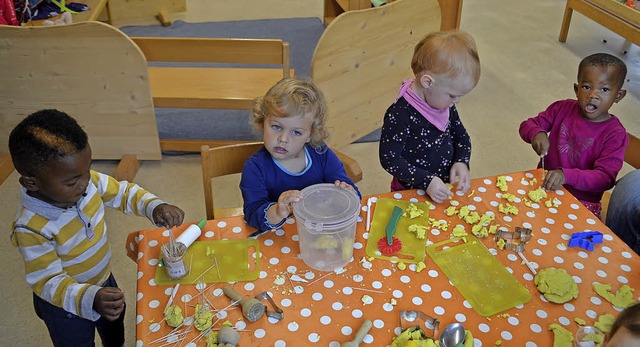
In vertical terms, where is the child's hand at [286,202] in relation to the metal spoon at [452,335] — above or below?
above

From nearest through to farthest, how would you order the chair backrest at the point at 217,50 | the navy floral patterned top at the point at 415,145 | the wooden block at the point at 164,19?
the navy floral patterned top at the point at 415,145 → the chair backrest at the point at 217,50 → the wooden block at the point at 164,19

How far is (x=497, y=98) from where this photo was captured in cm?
359

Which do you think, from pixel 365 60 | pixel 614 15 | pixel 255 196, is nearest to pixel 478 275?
pixel 255 196

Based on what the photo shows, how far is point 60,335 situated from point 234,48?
1.57m

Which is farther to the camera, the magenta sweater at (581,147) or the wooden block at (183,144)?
the wooden block at (183,144)

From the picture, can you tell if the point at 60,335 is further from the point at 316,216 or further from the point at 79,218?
the point at 316,216

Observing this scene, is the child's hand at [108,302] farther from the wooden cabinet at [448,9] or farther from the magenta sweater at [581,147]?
the wooden cabinet at [448,9]

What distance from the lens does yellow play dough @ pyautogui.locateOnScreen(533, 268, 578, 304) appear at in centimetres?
117

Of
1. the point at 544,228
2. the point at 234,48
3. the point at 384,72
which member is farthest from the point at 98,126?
the point at 544,228

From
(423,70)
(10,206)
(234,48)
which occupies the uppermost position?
(423,70)

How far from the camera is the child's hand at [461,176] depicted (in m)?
1.51

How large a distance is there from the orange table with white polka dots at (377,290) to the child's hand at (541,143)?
378 mm

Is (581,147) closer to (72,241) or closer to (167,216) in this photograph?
(167,216)

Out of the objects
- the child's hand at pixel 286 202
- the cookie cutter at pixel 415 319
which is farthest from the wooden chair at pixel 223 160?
the cookie cutter at pixel 415 319
